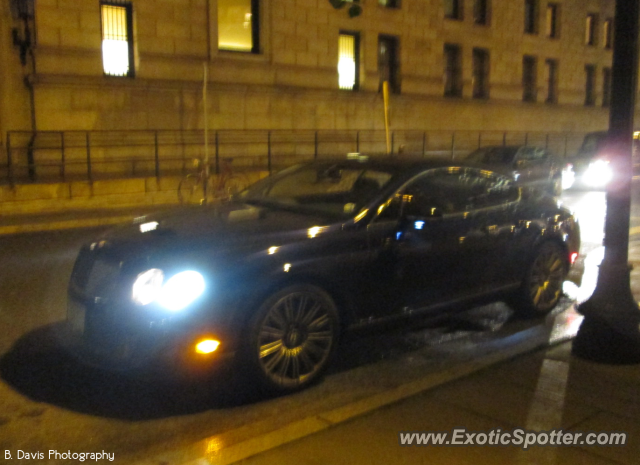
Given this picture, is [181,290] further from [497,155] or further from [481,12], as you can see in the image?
[481,12]

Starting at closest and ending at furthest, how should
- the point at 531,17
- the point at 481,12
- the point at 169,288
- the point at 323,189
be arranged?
the point at 169,288 → the point at 323,189 → the point at 481,12 → the point at 531,17

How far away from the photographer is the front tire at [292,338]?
4.53 meters

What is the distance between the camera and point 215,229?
16.0 feet

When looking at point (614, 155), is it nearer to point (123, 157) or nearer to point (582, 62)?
point (123, 157)

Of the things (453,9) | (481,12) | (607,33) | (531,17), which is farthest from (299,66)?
(607,33)

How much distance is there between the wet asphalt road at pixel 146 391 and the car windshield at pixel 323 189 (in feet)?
3.41

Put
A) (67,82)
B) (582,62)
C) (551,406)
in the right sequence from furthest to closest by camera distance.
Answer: (582,62)
(67,82)
(551,406)

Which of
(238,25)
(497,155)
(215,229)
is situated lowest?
(215,229)

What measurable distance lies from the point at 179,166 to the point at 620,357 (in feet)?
51.8

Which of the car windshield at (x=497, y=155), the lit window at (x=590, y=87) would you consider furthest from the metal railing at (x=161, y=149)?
the lit window at (x=590, y=87)

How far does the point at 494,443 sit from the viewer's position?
12.8 ft

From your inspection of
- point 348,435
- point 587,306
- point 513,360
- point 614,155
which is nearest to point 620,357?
point 587,306

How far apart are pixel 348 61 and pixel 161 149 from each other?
8356 millimetres

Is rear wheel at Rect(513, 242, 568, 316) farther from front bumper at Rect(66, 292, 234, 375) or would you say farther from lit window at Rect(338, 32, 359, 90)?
lit window at Rect(338, 32, 359, 90)
